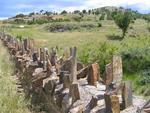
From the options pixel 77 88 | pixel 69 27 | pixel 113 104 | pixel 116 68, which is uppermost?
pixel 116 68

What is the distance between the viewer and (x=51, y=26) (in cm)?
7550

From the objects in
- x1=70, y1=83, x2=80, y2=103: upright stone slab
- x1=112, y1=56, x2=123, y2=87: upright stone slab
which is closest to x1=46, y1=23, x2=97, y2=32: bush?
x1=70, y1=83, x2=80, y2=103: upright stone slab

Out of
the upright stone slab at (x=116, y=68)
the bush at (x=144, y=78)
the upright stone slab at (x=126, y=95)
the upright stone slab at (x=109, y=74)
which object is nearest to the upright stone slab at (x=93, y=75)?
the upright stone slab at (x=109, y=74)

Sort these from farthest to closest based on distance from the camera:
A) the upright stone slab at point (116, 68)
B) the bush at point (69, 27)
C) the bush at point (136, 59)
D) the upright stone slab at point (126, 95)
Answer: the bush at point (69, 27) → the bush at point (136, 59) → the upright stone slab at point (116, 68) → the upright stone slab at point (126, 95)

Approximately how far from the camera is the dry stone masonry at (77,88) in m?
5.45

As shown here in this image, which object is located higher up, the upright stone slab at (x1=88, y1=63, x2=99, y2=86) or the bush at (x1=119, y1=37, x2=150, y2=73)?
the upright stone slab at (x1=88, y1=63, x2=99, y2=86)

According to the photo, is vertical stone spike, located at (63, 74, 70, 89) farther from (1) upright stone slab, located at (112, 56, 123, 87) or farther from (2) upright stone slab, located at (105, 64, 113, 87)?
(1) upright stone slab, located at (112, 56, 123, 87)

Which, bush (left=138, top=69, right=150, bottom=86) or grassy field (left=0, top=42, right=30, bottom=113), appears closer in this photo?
grassy field (left=0, top=42, right=30, bottom=113)

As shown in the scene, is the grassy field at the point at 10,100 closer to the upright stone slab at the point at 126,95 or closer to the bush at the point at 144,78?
the upright stone slab at the point at 126,95

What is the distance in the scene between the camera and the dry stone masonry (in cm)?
545

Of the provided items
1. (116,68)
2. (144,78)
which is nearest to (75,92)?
(116,68)

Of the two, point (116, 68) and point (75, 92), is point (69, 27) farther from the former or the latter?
point (116, 68)

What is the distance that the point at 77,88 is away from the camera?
644 cm

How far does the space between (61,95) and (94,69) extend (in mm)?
636
